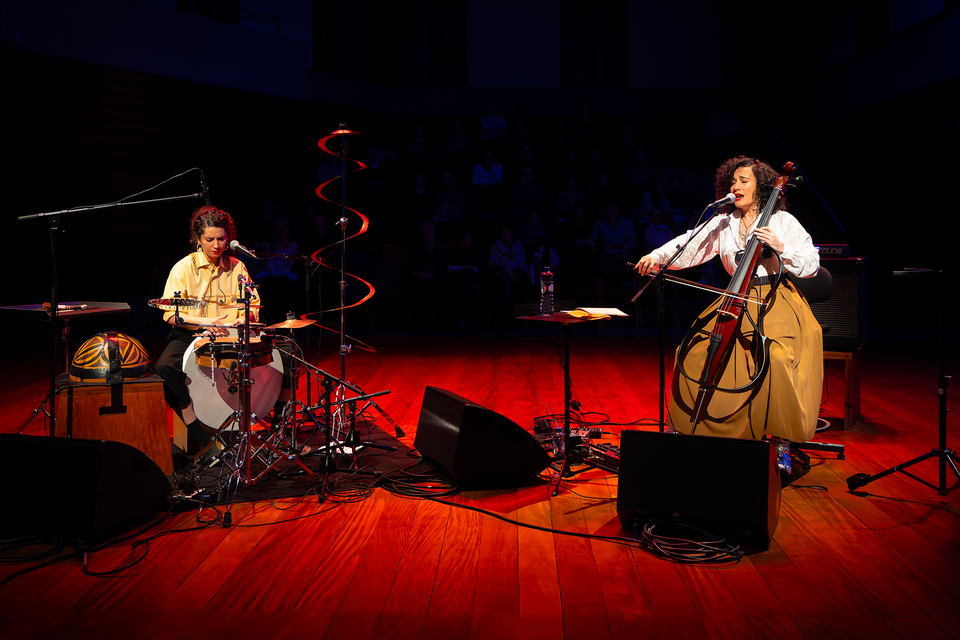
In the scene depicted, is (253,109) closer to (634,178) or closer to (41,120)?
(41,120)

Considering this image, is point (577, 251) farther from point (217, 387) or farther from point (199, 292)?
point (217, 387)

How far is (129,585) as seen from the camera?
2268 mm

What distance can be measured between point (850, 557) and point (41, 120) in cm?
911

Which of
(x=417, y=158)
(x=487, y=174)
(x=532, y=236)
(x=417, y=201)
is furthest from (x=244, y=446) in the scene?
(x=417, y=158)

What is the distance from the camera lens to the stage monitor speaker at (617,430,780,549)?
244 cm

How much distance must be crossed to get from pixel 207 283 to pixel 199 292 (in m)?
0.06

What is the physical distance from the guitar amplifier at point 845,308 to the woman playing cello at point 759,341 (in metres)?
0.90

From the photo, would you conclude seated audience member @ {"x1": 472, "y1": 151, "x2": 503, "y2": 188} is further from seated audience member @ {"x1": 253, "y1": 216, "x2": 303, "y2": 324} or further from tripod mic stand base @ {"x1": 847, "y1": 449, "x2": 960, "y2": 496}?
tripod mic stand base @ {"x1": 847, "y1": 449, "x2": 960, "y2": 496}

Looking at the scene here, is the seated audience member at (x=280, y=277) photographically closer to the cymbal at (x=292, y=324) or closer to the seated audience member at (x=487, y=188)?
the seated audience member at (x=487, y=188)

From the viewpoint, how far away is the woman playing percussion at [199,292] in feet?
11.6

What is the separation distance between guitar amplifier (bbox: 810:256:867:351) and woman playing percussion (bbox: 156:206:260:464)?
300cm

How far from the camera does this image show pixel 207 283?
380 centimetres

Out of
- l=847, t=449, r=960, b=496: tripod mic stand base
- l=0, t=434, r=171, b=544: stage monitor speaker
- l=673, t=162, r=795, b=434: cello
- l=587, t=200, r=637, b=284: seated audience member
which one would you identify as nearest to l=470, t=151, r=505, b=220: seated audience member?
l=587, t=200, r=637, b=284: seated audience member

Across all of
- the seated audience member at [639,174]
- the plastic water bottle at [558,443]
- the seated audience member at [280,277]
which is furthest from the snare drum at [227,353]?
the seated audience member at [639,174]
